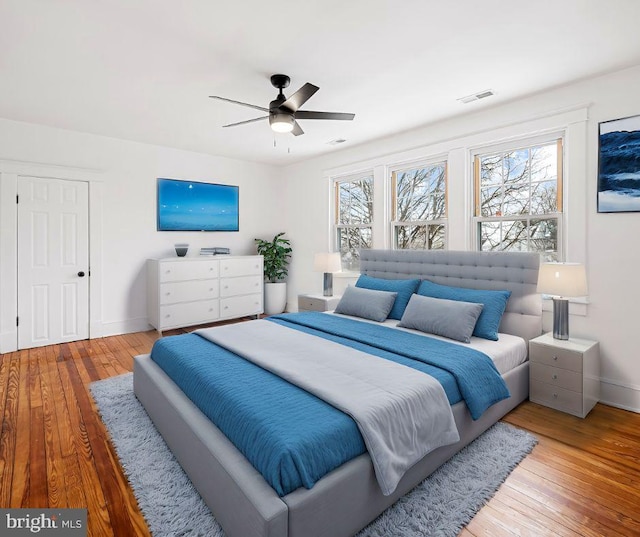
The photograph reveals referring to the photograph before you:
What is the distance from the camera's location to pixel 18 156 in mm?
4246

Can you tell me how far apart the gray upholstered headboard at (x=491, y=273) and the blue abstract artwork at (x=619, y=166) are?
0.69 metres

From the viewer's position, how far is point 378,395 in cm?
185

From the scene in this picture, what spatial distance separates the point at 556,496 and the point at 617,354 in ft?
5.44

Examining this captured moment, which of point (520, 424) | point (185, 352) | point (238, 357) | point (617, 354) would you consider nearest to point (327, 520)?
point (238, 357)

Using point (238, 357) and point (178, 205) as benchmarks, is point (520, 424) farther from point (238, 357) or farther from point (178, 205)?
point (178, 205)

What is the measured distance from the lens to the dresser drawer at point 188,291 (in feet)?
16.3

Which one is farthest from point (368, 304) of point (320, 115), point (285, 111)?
point (285, 111)

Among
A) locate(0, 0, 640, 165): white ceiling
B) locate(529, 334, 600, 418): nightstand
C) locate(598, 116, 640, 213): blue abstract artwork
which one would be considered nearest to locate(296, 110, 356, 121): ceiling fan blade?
locate(0, 0, 640, 165): white ceiling

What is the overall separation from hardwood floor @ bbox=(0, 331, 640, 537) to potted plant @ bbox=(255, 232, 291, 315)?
3.33 metres

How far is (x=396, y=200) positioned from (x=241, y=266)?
2557 millimetres

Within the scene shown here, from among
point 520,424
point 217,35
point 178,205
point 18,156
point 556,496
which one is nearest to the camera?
point 556,496

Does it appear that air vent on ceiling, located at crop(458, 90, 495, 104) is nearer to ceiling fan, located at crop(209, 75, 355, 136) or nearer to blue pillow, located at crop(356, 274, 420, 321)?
ceiling fan, located at crop(209, 75, 355, 136)

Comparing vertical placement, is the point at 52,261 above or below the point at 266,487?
above

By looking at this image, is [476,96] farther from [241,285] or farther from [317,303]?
[241,285]
